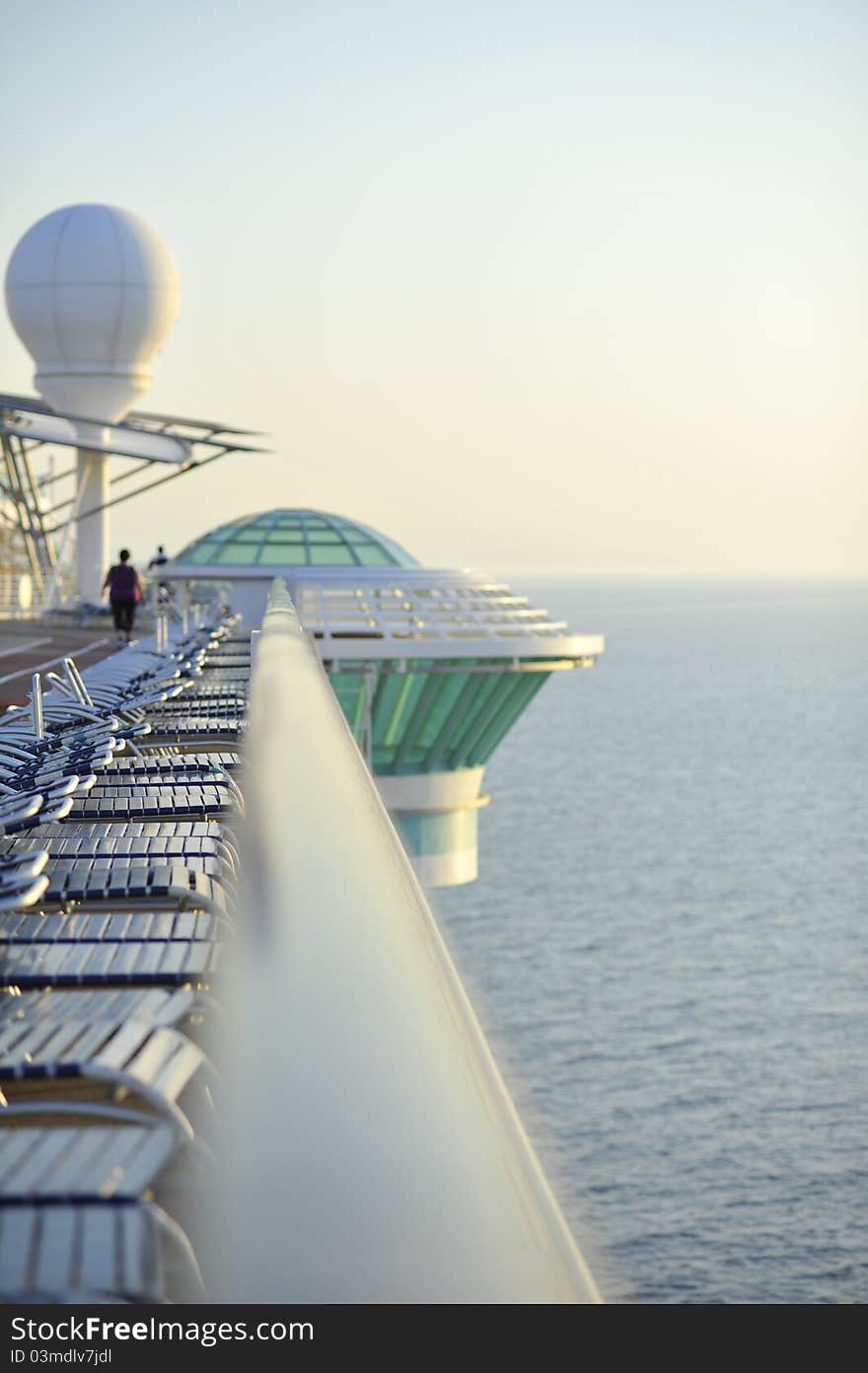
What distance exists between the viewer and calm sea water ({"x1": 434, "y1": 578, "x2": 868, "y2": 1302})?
70500mm

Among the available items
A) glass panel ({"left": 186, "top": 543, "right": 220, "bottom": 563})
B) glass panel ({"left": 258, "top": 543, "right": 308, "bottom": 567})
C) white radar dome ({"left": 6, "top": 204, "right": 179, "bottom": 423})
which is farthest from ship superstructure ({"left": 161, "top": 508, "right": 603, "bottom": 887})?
white radar dome ({"left": 6, "top": 204, "right": 179, "bottom": 423})

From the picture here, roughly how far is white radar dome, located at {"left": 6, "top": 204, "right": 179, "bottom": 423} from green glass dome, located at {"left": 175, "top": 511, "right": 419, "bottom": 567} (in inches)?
298

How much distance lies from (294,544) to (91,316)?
10.2m

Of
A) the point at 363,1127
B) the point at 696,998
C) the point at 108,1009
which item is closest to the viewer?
the point at 363,1127

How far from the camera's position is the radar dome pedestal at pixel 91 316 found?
43656 millimetres

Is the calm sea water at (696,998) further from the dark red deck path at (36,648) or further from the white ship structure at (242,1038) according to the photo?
the white ship structure at (242,1038)

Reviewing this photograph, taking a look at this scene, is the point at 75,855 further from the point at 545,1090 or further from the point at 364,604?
the point at 545,1090

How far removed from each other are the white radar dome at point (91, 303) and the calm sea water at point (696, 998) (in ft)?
79.5

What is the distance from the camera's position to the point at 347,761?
4391mm

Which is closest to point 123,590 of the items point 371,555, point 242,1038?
point 371,555

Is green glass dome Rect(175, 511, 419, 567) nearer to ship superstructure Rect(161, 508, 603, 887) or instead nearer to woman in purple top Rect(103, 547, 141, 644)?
ship superstructure Rect(161, 508, 603, 887)

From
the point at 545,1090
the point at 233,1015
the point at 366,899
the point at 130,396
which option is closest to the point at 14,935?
the point at 366,899

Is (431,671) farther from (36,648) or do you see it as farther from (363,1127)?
(363,1127)

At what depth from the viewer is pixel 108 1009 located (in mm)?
3242
